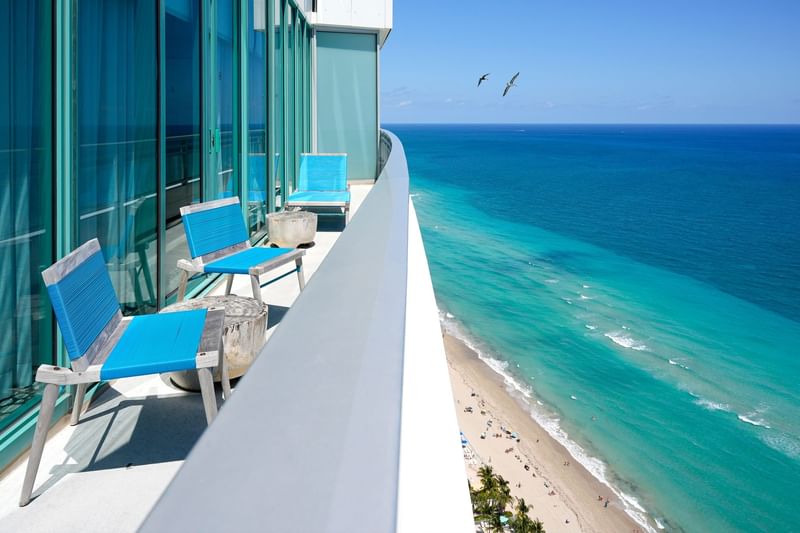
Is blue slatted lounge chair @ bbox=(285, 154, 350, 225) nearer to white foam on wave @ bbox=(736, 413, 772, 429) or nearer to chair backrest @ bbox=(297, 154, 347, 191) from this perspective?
chair backrest @ bbox=(297, 154, 347, 191)

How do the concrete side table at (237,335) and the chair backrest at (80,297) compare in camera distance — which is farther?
the concrete side table at (237,335)

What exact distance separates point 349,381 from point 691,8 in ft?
350

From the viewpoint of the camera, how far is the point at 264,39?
22.4 ft

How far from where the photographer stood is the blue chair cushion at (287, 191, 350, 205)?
709cm

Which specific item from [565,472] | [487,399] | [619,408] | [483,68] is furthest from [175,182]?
[483,68]

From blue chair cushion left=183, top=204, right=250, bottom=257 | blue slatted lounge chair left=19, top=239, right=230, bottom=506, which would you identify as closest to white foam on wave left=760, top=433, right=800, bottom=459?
blue chair cushion left=183, top=204, right=250, bottom=257

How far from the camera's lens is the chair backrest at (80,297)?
6.75ft

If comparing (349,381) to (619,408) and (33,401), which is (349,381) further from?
(619,408)

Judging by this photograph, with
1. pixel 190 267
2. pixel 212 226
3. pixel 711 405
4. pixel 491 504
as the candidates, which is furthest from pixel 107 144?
pixel 711 405

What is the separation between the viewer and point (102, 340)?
2.37 metres

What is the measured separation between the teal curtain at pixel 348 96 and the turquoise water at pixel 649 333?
5031 mm

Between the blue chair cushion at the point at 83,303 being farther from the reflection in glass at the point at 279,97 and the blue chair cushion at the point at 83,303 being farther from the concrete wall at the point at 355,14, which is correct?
the concrete wall at the point at 355,14

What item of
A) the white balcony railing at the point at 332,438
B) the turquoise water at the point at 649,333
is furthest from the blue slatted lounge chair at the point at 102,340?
the turquoise water at the point at 649,333

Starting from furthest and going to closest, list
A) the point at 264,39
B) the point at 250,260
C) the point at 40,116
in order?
the point at 264,39 < the point at 250,260 < the point at 40,116
